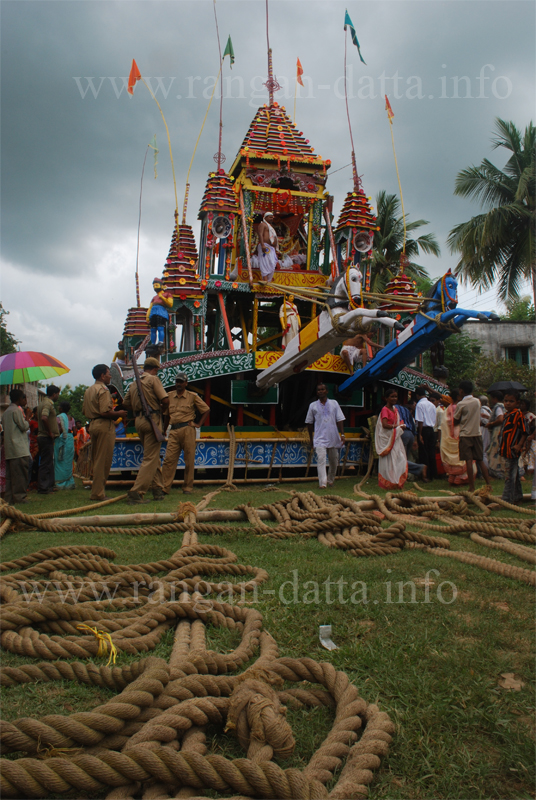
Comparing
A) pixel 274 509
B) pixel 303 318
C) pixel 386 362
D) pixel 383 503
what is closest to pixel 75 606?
pixel 274 509

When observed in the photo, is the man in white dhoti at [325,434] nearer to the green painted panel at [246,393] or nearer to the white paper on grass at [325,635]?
the green painted panel at [246,393]

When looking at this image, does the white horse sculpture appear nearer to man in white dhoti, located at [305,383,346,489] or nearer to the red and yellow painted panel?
man in white dhoti, located at [305,383,346,489]

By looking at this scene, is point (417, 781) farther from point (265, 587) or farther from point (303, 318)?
point (303, 318)

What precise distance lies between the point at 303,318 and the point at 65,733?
1185 centimetres

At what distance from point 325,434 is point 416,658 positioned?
6306mm

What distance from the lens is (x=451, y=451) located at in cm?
838

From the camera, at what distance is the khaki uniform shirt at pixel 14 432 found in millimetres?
6766

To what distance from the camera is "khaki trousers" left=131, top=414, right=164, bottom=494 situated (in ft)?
22.2

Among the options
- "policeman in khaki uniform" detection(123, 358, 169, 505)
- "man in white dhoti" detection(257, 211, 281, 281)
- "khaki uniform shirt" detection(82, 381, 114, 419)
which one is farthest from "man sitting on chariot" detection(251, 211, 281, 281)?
"khaki uniform shirt" detection(82, 381, 114, 419)

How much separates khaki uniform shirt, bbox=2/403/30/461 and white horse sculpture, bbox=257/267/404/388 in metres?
4.05

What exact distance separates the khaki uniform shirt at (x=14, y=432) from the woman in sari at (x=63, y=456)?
1915 millimetres

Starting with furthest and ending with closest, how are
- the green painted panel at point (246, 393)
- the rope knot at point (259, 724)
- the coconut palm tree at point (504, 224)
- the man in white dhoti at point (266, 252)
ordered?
the coconut palm tree at point (504, 224) → the man in white dhoti at point (266, 252) → the green painted panel at point (246, 393) → the rope knot at point (259, 724)

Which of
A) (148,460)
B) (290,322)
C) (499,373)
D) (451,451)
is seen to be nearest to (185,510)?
(148,460)

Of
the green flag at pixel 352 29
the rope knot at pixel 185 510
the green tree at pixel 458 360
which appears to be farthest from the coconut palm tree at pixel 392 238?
the rope knot at pixel 185 510
